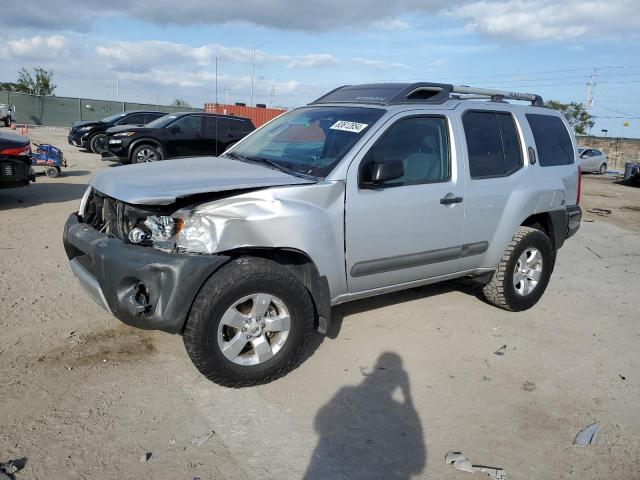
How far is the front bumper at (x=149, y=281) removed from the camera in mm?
3107

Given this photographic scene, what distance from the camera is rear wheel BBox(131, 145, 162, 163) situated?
13445 millimetres

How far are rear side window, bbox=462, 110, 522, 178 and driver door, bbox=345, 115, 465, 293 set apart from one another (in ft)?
0.78

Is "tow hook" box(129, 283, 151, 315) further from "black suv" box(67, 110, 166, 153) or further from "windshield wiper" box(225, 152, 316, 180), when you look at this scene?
"black suv" box(67, 110, 166, 153)

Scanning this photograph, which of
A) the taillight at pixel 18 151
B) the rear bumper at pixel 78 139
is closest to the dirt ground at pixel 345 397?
the taillight at pixel 18 151

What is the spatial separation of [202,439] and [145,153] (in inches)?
466

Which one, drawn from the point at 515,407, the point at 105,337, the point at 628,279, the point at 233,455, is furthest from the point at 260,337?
the point at 628,279

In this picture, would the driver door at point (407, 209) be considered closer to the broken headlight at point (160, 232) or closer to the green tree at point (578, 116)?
the broken headlight at point (160, 232)

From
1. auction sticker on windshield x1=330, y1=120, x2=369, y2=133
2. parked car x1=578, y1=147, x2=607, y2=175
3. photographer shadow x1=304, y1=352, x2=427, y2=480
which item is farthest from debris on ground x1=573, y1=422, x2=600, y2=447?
parked car x1=578, y1=147, x2=607, y2=175

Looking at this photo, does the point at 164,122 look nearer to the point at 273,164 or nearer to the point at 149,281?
the point at 273,164

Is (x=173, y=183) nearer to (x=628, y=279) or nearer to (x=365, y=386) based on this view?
(x=365, y=386)

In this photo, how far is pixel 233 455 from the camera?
2875 millimetres

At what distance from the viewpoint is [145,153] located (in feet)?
44.8

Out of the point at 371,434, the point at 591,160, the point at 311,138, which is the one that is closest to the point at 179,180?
the point at 311,138

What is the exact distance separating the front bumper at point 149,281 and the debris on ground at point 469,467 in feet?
5.66
